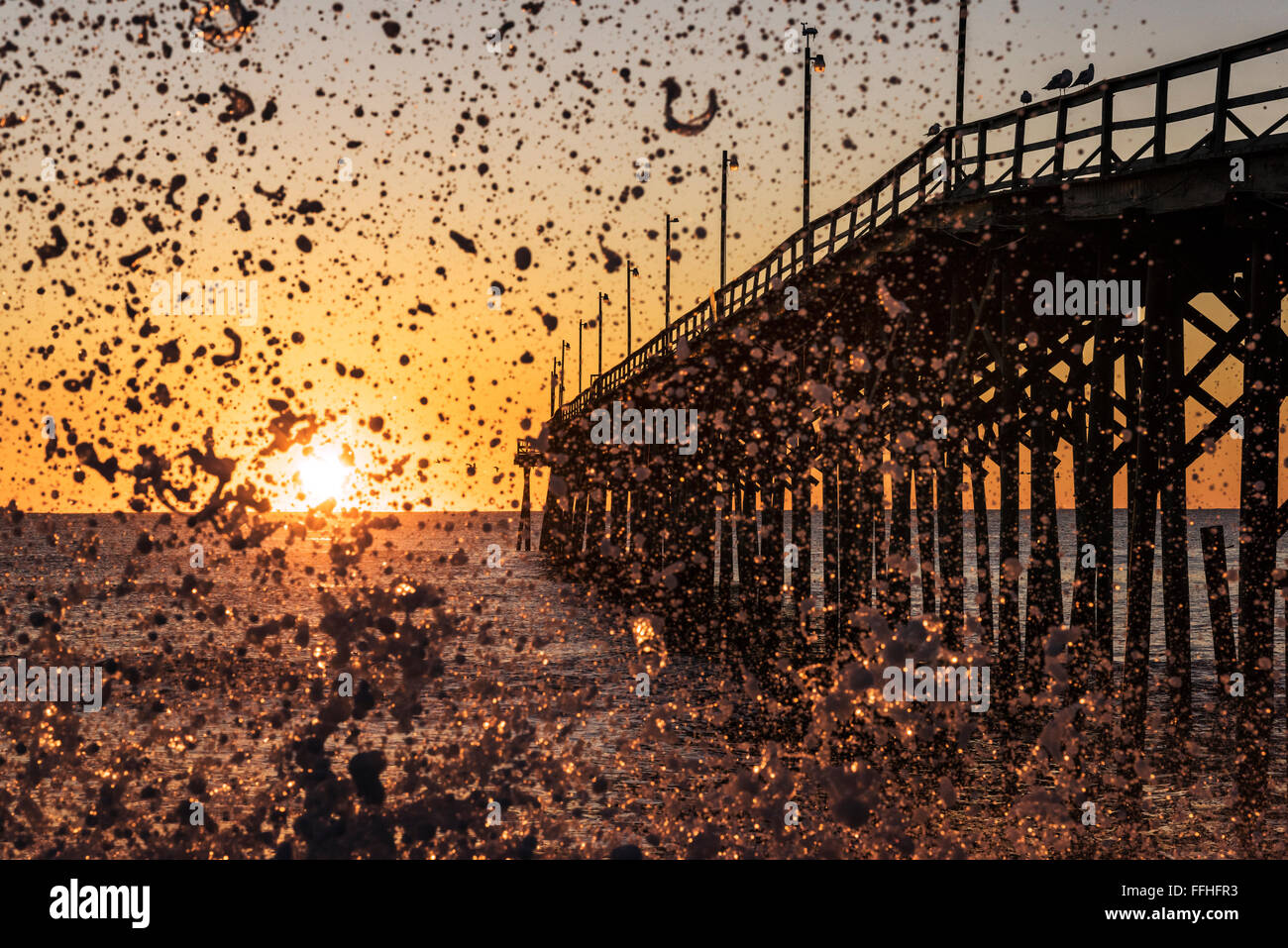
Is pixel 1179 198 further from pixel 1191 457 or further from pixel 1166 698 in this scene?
pixel 1166 698

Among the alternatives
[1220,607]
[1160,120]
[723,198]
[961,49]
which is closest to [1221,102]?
[1160,120]

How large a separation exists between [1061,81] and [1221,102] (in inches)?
101

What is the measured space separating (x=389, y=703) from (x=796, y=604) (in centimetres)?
802

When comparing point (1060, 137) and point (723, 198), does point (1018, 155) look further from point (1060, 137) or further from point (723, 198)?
point (723, 198)

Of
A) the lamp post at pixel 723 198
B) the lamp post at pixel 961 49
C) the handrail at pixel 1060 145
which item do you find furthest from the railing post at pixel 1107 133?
the lamp post at pixel 723 198

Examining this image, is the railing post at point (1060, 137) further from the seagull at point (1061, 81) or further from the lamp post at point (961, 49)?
the lamp post at point (961, 49)

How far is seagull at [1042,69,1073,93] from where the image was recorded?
13.6m

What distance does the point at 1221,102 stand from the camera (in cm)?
1141

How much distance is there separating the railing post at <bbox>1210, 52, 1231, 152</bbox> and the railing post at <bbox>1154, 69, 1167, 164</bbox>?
528 mm

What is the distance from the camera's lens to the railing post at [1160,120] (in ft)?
39.4

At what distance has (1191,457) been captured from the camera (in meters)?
12.9

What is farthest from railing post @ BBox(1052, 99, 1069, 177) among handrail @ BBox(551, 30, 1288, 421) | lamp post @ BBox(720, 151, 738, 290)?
lamp post @ BBox(720, 151, 738, 290)

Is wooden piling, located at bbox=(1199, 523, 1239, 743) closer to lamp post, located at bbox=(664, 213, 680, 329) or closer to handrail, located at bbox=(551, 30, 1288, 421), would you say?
handrail, located at bbox=(551, 30, 1288, 421)
